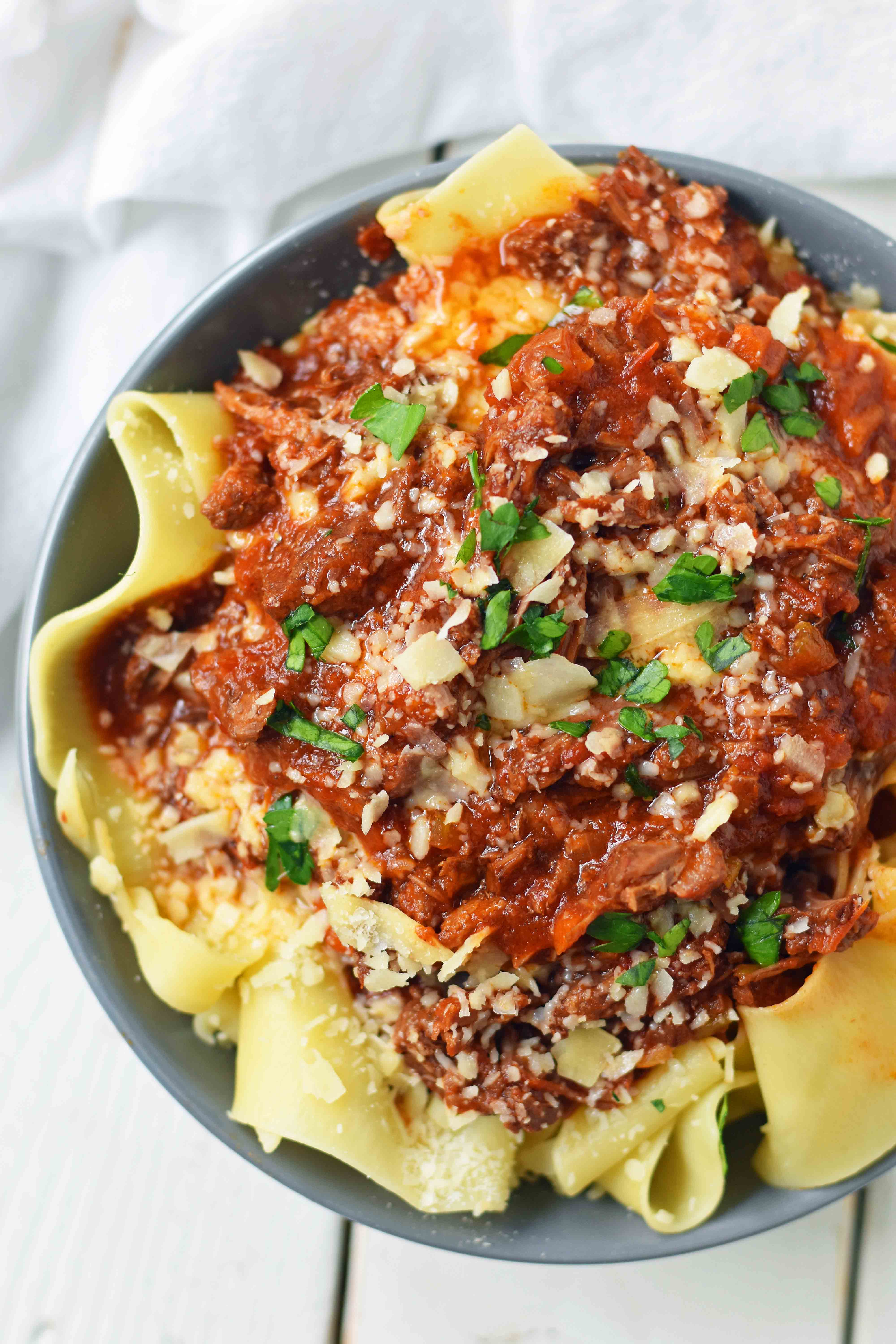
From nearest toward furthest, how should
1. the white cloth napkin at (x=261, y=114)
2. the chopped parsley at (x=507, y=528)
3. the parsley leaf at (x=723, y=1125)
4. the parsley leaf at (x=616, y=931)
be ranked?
the chopped parsley at (x=507, y=528), the parsley leaf at (x=616, y=931), the parsley leaf at (x=723, y=1125), the white cloth napkin at (x=261, y=114)

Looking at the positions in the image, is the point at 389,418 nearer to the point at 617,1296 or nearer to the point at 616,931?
the point at 616,931

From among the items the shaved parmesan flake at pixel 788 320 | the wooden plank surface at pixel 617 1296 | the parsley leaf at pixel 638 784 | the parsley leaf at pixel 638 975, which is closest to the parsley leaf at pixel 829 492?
the shaved parmesan flake at pixel 788 320

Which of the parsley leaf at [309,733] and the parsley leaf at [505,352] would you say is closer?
the parsley leaf at [309,733]

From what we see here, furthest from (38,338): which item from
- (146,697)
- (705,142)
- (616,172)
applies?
(705,142)

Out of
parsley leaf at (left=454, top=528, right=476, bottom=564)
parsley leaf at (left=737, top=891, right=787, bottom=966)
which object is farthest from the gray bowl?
parsley leaf at (left=454, top=528, right=476, bottom=564)

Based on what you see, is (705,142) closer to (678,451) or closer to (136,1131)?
(678,451)

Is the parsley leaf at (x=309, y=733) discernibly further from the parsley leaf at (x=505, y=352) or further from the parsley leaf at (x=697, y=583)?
the parsley leaf at (x=505, y=352)

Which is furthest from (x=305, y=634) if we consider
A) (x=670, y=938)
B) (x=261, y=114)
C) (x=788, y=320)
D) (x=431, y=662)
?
(x=261, y=114)
